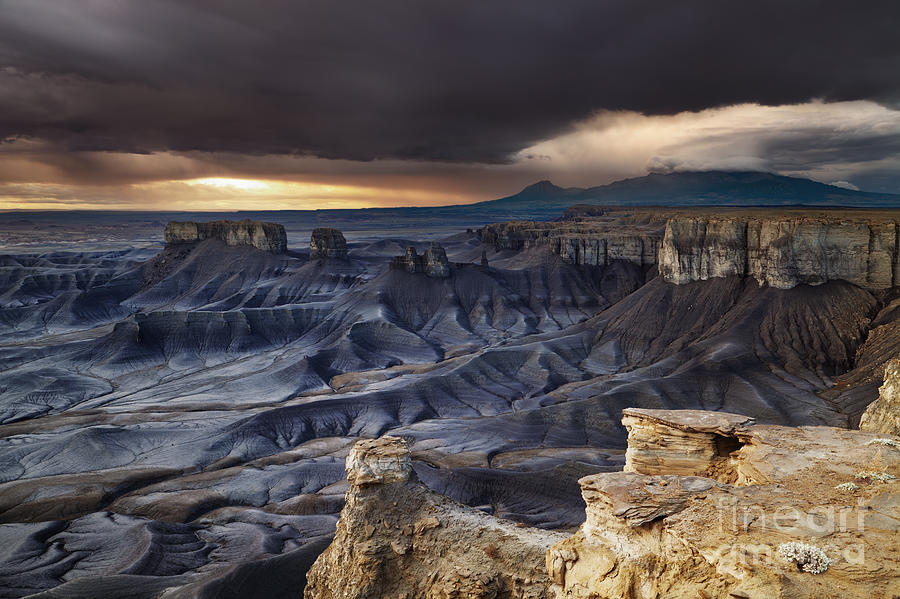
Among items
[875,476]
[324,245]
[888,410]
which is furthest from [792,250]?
[324,245]

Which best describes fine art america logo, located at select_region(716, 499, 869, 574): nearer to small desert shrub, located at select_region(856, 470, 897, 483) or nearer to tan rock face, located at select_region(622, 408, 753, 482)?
small desert shrub, located at select_region(856, 470, 897, 483)

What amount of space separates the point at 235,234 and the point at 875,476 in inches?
6972

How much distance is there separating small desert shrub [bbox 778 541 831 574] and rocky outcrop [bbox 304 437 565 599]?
8.96m

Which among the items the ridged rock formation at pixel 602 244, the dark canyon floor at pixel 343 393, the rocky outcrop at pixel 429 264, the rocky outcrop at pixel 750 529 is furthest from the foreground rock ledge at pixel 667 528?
the ridged rock formation at pixel 602 244

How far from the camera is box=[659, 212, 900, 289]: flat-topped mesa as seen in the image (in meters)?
73.8

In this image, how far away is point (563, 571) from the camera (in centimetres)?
1205

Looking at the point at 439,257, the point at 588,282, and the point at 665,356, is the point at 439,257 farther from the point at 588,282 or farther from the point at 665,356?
the point at 665,356

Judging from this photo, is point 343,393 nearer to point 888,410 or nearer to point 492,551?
point 492,551

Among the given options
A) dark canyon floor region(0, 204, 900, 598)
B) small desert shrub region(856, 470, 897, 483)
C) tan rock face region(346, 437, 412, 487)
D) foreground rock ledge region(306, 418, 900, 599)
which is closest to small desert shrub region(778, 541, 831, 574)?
foreground rock ledge region(306, 418, 900, 599)

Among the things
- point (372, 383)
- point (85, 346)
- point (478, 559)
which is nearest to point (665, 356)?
point (372, 383)

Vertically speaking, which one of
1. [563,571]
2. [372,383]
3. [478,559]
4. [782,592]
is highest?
[782,592]

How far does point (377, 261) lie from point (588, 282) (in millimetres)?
81723

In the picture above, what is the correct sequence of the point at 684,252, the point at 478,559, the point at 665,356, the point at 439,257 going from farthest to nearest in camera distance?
1. the point at 439,257
2. the point at 684,252
3. the point at 665,356
4. the point at 478,559

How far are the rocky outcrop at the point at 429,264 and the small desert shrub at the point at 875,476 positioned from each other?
4784 inches
